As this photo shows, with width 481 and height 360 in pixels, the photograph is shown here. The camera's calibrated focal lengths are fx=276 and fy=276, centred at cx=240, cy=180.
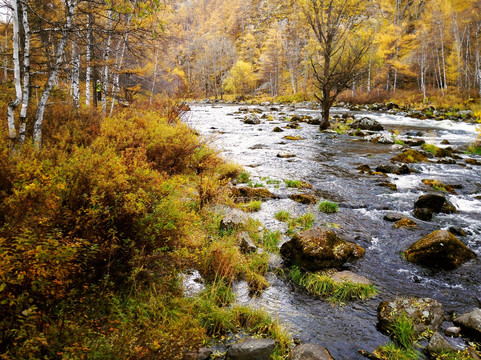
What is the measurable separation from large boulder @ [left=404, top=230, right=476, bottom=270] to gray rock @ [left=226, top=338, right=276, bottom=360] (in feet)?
12.3

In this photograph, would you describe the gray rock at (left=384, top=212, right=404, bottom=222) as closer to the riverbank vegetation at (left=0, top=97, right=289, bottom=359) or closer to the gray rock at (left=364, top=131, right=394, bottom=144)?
the riverbank vegetation at (left=0, top=97, right=289, bottom=359)

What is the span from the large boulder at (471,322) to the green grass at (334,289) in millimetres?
1065

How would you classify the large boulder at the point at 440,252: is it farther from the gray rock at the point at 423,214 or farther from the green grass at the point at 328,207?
the green grass at the point at 328,207

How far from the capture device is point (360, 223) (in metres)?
6.74

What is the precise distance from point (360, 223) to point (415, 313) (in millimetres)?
3198

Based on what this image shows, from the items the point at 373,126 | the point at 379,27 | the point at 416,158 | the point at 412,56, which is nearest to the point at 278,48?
the point at 379,27

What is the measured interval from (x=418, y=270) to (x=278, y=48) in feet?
206

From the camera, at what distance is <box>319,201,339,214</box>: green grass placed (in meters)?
7.26

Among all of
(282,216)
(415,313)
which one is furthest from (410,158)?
(415,313)

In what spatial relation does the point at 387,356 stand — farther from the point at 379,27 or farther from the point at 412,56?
the point at 379,27

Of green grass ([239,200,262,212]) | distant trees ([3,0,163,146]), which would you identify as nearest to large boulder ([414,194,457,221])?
green grass ([239,200,262,212])

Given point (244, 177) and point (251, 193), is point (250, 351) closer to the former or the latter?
point (251, 193)

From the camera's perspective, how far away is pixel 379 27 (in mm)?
46062

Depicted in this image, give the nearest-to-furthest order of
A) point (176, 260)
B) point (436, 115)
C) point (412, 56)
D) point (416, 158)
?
point (176, 260), point (416, 158), point (436, 115), point (412, 56)
